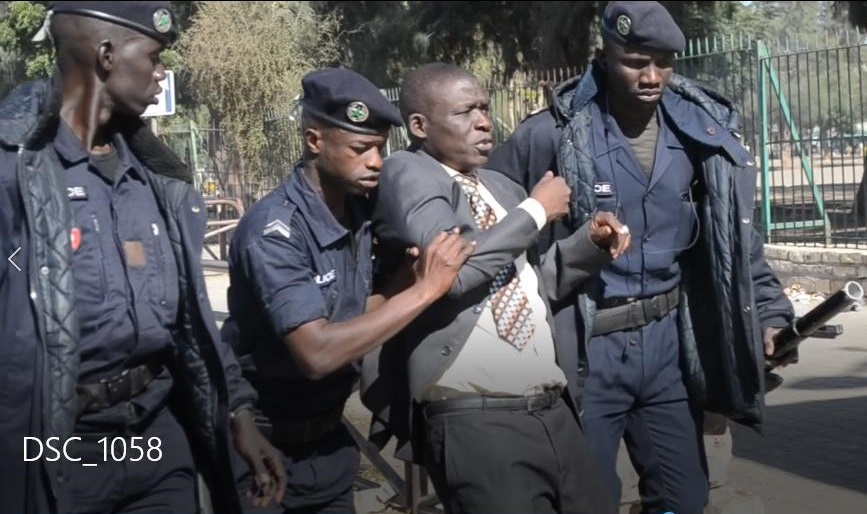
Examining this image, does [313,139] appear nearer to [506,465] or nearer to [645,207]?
[506,465]

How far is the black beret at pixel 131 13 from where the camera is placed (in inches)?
130

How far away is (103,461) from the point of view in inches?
132

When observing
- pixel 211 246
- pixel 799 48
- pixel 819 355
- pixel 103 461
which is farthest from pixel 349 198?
pixel 211 246

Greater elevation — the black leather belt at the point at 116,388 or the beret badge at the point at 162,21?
the beret badge at the point at 162,21

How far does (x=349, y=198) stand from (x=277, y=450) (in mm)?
729

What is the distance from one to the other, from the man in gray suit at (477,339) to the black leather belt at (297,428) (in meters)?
0.18

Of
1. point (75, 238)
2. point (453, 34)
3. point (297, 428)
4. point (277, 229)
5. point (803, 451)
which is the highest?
point (75, 238)

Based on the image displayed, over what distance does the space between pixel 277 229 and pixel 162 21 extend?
635 millimetres

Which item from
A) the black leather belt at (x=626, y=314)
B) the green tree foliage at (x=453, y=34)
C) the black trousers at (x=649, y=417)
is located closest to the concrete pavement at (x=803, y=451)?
the black trousers at (x=649, y=417)

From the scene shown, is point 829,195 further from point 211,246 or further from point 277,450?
point 277,450

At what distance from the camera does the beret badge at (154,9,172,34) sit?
3369 mm

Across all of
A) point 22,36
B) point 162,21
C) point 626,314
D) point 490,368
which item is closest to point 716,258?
point 626,314

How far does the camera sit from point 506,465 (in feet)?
12.5

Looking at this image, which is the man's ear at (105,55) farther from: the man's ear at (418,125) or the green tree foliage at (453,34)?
the green tree foliage at (453,34)
